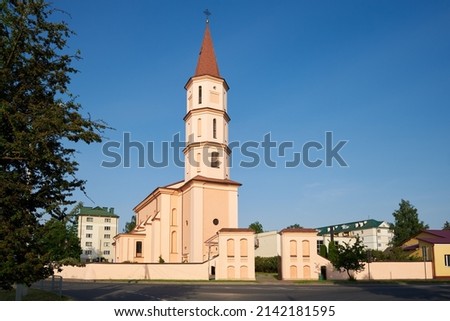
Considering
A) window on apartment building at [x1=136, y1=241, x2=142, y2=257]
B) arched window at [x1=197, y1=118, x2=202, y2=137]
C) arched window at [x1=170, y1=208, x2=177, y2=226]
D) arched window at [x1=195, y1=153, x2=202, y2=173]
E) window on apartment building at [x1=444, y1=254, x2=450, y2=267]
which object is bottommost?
window on apartment building at [x1=444, y1=254, x2=450, y2=267]

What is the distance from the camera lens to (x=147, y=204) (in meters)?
60.1

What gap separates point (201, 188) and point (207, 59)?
1433cm

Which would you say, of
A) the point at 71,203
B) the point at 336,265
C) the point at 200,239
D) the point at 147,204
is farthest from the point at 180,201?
the point at 71,203

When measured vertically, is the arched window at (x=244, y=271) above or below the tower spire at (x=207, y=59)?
below

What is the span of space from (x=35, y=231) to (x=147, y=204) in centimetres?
4858

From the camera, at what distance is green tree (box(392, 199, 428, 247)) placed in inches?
3238

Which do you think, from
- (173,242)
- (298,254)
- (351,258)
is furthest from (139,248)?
(351,258)

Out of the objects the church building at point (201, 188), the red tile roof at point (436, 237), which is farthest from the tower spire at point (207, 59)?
the red tile roof at point (436, 237)

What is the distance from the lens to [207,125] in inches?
1809

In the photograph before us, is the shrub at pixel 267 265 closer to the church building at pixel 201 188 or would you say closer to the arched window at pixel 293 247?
the church building at pixel 201 188

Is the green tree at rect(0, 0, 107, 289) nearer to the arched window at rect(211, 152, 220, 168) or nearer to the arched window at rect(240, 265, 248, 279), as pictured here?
the arched window at rect(240, 265, 248, 279)

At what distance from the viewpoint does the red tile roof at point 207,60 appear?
156 feet

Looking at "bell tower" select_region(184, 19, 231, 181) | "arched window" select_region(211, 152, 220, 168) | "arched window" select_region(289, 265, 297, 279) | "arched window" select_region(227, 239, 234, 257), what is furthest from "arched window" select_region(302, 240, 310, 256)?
"arched window" select_region(211, 152, 220, 168)

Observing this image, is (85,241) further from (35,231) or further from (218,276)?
(35,231)
